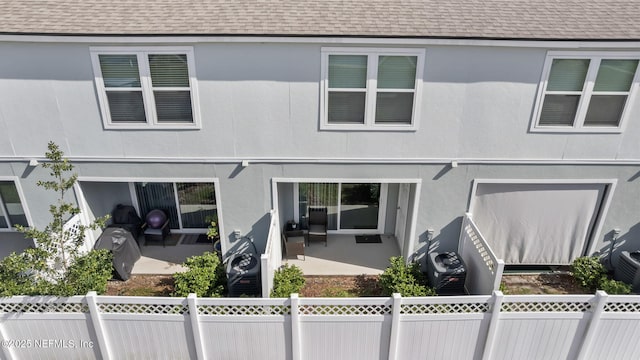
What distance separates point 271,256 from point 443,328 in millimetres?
4015

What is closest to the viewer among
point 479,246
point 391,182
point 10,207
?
point 479,246

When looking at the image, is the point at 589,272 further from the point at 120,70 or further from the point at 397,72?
the point at 120,70

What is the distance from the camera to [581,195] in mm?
9344

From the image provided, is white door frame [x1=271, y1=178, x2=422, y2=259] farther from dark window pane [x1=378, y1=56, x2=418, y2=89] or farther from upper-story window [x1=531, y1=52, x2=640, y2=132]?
upper-story window [x1=531, y1=52, x2=640, y2=132]

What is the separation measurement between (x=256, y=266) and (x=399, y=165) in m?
4.29

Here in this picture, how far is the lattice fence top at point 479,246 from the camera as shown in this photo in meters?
8.09

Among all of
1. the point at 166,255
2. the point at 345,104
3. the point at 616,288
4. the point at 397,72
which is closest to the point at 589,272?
the point at 616,288

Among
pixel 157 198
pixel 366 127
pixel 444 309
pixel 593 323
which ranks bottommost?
pixel 593 323

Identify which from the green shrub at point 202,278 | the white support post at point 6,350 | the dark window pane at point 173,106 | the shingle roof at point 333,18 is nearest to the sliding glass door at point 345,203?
the green shrub at point 202,278

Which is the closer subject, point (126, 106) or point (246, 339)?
point (246, 339)

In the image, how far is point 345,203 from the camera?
11547mm

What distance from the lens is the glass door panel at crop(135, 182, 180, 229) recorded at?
37.0ft

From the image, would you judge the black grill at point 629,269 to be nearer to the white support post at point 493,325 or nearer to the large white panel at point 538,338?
the large white panel at point 538,338

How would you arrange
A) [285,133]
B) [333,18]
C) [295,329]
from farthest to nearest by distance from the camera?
[285,133] < [333,18] < [295,329]
